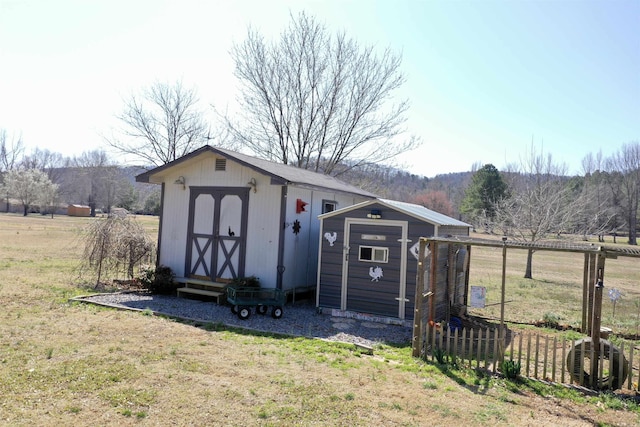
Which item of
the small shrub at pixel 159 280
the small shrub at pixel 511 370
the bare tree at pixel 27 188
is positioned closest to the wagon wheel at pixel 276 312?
the small shrub at pixel 159 280

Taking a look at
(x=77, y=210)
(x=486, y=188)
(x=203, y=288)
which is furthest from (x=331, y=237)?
(x=77, y=210)

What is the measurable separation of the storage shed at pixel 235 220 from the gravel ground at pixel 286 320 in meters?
0.81

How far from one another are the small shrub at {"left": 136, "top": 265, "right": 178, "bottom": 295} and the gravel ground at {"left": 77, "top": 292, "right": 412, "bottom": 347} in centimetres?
29

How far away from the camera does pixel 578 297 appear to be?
14219 mm

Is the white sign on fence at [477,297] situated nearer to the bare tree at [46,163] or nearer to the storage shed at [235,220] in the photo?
the storage shed at [235,220]

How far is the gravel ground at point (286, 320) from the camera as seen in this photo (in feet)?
26.5

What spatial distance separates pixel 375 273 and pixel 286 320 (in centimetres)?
202

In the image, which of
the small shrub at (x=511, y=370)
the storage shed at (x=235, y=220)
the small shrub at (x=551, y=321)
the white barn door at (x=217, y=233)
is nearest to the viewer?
the small shrub at (x=511, y=370)

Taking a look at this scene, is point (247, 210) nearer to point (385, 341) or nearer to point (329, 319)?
point (329, 319)

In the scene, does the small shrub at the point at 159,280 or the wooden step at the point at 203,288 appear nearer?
the wooden step at the point at 203,288

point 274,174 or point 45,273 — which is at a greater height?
point 274,174

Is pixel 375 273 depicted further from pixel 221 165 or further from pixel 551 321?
pixel 221 165

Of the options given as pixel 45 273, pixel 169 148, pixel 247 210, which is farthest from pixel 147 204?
pixel 247 210

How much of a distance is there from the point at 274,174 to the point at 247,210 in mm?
1305
